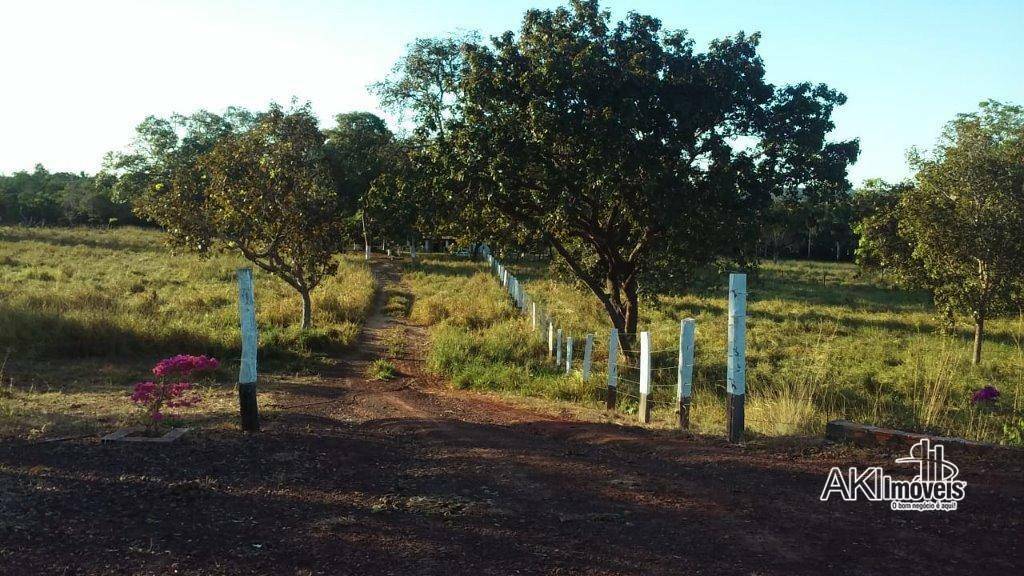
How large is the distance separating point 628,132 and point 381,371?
20.1ft

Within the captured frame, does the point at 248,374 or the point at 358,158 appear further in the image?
the point at 358,158

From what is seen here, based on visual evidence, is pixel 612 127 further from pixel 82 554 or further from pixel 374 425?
pixel 82 554

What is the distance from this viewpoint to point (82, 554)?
414cm

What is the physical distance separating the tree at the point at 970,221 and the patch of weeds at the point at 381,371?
42.4 ft

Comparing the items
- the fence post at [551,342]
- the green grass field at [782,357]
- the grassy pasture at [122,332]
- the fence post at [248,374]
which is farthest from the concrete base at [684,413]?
the fence post at [551,342]

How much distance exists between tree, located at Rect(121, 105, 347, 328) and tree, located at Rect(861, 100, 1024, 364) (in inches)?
558

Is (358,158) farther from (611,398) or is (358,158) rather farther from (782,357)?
(611,398)

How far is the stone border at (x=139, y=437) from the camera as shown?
6.54 meters

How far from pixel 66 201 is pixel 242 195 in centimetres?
5727

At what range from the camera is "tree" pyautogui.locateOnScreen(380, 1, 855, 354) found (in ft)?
43.8

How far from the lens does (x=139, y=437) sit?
670 centimetres

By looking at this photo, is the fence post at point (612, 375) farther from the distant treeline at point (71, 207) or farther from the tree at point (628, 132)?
the distant treeline at point (71, 207)

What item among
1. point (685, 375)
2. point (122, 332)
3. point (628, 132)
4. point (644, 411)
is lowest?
point (644, 411)

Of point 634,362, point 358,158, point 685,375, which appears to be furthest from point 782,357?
point 358,158
